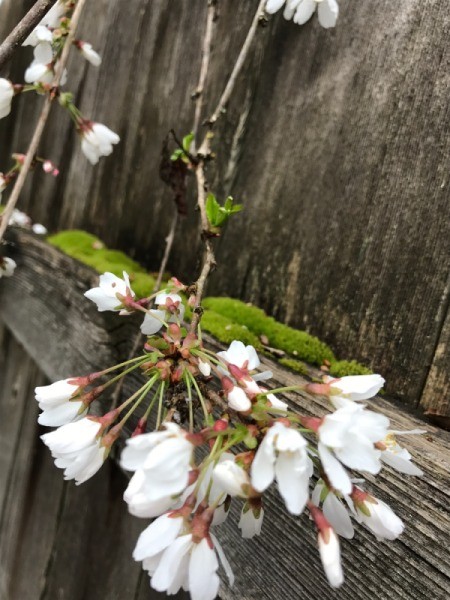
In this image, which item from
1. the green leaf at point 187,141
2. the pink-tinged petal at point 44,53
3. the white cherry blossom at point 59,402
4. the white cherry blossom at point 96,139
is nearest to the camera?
the white cherry blossom at point 59,402

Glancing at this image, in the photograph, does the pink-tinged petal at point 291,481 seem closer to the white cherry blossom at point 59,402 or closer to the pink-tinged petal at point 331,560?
the pink-tinged petal at point 331,560

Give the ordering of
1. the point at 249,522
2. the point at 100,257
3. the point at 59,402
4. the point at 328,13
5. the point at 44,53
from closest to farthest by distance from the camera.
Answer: the point at 249,522 → the point at 59,402 → the point at 328,13 → the point at 44,53 → the point at 100,257

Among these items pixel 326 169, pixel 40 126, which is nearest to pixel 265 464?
pixel 326 169

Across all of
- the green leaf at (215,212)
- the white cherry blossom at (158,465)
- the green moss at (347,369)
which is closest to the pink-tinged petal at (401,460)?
the white cherry blossom at (158,465)

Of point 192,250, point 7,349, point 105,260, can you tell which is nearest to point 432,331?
point 192,250

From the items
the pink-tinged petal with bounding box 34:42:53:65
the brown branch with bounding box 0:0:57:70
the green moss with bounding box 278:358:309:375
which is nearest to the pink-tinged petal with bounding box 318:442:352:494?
the green moss with bounding box 278:358:309:375

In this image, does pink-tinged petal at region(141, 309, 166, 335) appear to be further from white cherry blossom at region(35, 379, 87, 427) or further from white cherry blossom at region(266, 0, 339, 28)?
white cherry blossom at region(266, 0, 339, 28)

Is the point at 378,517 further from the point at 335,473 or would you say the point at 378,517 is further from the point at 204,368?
the point at 204,368

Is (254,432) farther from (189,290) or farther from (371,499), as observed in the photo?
(189,290)
